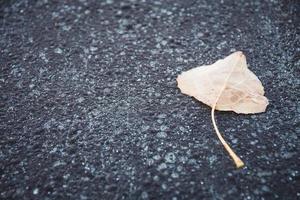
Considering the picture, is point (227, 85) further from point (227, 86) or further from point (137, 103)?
point (137, 103)

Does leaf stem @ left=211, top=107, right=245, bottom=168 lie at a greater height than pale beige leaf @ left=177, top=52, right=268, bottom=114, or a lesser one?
lesser

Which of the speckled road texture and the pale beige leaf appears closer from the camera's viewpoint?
the speckled road texture

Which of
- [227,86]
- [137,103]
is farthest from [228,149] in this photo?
[137,103]

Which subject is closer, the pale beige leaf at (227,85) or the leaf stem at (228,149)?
the leaf stem at (228,149)

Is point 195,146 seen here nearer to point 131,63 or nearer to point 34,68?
point 131,63

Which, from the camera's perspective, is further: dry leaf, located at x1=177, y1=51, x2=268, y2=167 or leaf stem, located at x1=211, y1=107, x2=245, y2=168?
dry leaf, located at x1=177, y1=51, x2=268, y2=167

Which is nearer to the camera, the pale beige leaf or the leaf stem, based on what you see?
the leaf stem

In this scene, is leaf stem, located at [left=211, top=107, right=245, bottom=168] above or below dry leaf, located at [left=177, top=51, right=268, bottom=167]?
below
